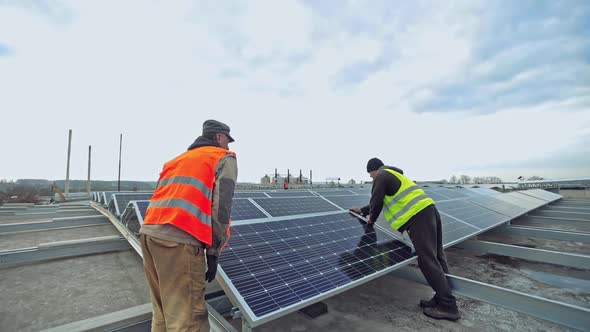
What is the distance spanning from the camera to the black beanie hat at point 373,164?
15.5 ft

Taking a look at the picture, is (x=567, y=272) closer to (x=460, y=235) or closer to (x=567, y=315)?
(x=460, y=235)

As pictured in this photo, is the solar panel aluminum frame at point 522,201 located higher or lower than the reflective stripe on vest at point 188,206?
lower

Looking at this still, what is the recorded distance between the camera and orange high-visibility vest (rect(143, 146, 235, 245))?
2.29 meters

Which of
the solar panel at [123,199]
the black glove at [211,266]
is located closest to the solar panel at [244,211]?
the black glove at [211,266]

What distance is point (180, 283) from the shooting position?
7.55 feet

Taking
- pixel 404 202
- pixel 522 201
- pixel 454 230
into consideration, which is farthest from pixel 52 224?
pixel 522 201

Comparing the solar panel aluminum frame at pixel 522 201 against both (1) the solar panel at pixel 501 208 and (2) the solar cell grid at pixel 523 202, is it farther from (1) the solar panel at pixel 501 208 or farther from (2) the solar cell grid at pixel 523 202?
(1) the solar panel at pixel 501 208

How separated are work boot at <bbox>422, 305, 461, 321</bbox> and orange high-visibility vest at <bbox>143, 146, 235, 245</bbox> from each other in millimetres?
3278

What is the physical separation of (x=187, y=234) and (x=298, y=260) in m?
1.60

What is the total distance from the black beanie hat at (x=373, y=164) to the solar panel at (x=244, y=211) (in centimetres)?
223

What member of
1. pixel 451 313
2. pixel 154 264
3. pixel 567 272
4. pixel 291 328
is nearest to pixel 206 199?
pixel 154 264

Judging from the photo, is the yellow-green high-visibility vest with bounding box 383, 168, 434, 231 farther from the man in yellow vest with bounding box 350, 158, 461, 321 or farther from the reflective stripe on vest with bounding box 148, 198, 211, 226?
the reflective stripe on vest with bounding box 148, 198, 211, 226

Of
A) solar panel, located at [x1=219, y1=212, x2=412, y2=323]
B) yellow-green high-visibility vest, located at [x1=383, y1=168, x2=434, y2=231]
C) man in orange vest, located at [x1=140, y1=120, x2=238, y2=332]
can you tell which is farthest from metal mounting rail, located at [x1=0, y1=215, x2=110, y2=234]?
yellow-green high-visibility vest, located at [x1=383, y1=168, x2=434, y2=231]

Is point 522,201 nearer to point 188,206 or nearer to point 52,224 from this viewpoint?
point 188,206
